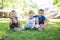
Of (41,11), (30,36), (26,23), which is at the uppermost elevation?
(41,11)

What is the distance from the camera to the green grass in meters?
1.19

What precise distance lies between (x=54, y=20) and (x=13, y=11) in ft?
1.21

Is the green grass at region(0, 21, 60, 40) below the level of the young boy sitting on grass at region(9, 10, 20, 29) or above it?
below

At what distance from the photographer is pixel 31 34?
1207 millimetres

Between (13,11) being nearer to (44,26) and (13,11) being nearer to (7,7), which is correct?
(7,7)

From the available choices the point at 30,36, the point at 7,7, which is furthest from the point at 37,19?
the point at 7,7

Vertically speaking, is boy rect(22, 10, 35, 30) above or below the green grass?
above

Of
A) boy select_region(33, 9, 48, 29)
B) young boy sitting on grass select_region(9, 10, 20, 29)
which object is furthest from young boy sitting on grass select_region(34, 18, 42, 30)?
young boy sitting on grass select_region(9, 10, 20, 29)

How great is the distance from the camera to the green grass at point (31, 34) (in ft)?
3.92

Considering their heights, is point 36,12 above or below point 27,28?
above

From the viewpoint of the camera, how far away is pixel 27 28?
123 centimetres

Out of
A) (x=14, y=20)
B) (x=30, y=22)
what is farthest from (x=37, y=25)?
(x=14, y=20)

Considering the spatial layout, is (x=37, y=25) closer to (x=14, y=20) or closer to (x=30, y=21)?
(x=30, y=21)

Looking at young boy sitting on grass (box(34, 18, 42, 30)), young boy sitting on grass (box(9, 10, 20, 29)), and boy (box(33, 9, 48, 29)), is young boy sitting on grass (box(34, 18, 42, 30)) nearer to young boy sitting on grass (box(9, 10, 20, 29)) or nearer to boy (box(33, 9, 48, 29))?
boy (box(33, 9, 48, 29))
